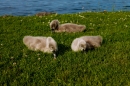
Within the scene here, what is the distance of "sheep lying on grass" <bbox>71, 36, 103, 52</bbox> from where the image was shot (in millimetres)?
11180

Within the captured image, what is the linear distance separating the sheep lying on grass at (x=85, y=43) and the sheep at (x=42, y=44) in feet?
2.91

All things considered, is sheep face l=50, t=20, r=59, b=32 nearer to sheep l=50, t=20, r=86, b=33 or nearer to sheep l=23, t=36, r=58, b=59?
sheep l=50, t=20, r=86, b=33

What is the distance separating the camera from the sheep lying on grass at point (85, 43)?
11.2 metres

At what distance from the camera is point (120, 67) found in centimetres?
1012

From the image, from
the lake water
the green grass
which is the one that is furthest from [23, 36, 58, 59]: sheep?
the lake water

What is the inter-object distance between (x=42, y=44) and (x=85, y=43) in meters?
1.70

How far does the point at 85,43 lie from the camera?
441 inches

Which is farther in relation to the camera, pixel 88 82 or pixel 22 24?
pixel 22 24

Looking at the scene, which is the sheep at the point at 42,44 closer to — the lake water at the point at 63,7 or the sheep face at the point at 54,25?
the sheep face at the point at 54,25

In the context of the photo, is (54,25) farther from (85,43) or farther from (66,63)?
(66,63)

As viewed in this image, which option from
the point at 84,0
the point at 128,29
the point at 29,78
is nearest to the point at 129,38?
the point at 128,29

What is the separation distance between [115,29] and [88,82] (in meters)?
7.05

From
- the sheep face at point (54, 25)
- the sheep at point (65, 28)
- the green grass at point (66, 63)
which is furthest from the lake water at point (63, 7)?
the green grass at point (66, 63)

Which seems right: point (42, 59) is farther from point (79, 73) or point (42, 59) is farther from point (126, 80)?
point (126, 80)
